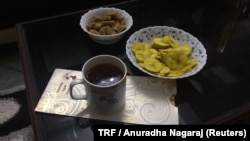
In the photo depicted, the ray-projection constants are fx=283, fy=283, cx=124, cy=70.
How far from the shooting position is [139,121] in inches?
23.8

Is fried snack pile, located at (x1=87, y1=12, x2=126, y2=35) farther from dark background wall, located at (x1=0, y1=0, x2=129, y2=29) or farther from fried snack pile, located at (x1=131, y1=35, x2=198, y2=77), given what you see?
dark background wall, located at (x1=0, y1=0, x2=129, y2=29)

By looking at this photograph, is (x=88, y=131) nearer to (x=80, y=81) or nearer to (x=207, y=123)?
(x=80, y=81)

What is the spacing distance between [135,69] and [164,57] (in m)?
0.08

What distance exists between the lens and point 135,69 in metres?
0.71

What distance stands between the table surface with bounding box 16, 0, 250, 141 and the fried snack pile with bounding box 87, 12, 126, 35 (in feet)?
0.16

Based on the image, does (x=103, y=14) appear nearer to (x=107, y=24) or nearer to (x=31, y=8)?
(x=107, y=24)

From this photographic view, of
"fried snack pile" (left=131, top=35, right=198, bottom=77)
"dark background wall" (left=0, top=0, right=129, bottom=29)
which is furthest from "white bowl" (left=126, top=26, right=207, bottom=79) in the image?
"dark background wall" (left=0, top=0, right=129, bottom=29)

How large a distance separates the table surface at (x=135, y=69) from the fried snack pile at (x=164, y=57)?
4 centimetres

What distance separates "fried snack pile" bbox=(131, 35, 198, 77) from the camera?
0.68 metres

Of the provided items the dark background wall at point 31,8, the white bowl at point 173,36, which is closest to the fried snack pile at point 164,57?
the white bowl at point 173,36

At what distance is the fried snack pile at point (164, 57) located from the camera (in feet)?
2.22

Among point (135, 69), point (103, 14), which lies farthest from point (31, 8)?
point (135, 69)

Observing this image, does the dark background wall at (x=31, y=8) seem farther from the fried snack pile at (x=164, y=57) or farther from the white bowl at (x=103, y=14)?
the fried snack pile at (x=164, y=57)

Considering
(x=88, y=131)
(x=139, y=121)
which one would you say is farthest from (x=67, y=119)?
(x=139, y=121)
